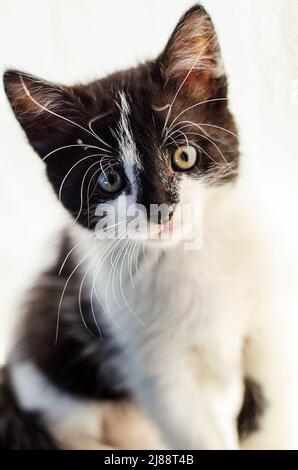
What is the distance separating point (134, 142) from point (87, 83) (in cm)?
19

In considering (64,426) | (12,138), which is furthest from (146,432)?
(12,138)

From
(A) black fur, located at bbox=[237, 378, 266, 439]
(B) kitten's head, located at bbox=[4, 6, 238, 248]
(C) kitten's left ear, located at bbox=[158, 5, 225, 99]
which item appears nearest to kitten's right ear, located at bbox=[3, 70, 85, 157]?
(B) kitten's head, located at bbox=[4, 6, 238, 248]

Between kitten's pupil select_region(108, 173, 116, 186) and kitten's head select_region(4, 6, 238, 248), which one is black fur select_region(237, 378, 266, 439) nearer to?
kitten's head select_region(4, 6, 238, 248)

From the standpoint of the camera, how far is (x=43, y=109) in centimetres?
83

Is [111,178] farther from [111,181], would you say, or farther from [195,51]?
[195,51]

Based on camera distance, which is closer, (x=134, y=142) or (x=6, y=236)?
(x=134, y=142)

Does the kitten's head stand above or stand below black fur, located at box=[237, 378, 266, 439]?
above

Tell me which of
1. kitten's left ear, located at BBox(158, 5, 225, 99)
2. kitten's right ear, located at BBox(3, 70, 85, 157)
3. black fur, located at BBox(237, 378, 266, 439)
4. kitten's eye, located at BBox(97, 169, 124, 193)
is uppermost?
kitten's left ear, located at BBox(158, 5, 225, 99)

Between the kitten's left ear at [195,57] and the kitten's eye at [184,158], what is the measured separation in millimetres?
100

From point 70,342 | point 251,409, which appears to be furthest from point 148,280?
point 251,409

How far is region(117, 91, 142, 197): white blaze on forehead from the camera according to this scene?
80 centimetres

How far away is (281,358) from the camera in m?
0.91

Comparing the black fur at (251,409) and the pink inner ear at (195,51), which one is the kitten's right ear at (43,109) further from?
the black fur at (251,409)

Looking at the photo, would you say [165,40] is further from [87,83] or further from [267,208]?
[267,208]
